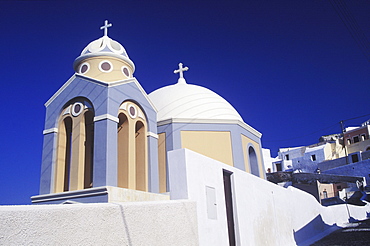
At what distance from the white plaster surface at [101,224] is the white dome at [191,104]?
24.5ft

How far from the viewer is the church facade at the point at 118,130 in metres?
9.45

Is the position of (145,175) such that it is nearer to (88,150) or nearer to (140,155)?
(140,155)

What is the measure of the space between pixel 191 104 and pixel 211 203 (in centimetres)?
717

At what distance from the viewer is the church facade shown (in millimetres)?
9453

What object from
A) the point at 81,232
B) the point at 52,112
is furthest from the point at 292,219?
the point at 81,232

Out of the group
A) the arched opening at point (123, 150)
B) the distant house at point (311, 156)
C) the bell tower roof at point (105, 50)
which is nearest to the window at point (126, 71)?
the bell tower roof at point (105, 50)

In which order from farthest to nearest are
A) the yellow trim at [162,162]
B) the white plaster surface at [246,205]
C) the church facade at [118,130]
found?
the yellow trim at [162,162]
the church facade at [118,130]
the white plaster surface at [246,205]

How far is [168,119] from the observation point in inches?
489

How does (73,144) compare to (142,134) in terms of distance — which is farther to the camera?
(142,134)

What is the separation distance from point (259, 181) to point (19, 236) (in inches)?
271

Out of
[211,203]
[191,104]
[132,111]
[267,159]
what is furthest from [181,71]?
[267,159]

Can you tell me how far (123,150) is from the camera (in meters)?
10.2

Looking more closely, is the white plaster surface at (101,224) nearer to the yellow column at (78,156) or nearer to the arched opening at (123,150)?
the arched opening at (123,150)

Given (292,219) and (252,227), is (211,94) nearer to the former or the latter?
(292,219)
